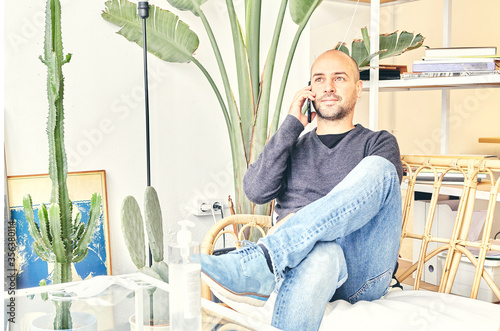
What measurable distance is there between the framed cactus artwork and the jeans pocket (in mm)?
1085

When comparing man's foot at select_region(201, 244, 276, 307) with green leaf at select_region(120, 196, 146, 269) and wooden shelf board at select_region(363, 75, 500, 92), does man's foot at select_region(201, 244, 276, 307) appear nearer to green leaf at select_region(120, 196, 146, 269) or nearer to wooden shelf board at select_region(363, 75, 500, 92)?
green leaf at select_region(120, 196, 146, 269)

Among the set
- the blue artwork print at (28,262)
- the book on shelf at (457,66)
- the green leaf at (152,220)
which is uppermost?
the book on shelf at (457,66)

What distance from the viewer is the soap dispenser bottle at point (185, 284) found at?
3.29 ft

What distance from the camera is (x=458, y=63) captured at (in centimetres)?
217

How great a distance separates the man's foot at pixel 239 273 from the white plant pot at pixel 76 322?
0.28m

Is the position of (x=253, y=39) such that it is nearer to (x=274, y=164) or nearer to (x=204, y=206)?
(x=274, y=164)

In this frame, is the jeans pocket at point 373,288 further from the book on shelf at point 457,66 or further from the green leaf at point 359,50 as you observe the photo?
the green leaf at point 359,50

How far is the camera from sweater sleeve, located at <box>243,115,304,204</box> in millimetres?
2002

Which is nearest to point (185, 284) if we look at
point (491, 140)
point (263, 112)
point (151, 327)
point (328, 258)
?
point (151, 327)

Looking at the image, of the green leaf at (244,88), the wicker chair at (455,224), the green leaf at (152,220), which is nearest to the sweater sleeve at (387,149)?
the wicker chair at (455,224)

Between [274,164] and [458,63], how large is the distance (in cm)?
82

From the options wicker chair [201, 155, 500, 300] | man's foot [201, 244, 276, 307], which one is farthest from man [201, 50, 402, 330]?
wicker chair [201, 155, 500, 300]

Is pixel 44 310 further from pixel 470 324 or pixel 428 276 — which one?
pixel 428 276

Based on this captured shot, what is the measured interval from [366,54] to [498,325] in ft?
4.39
